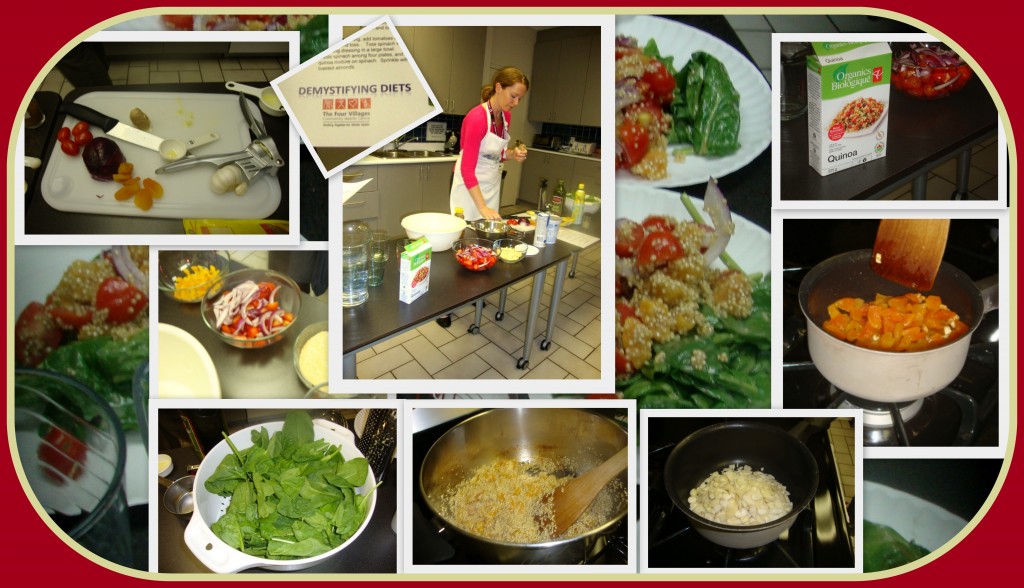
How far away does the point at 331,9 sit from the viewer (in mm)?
1108

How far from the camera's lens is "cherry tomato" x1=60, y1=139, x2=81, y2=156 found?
113 cm

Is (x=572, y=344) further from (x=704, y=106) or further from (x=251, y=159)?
(x=251, y=159)

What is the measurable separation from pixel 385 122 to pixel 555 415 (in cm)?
73

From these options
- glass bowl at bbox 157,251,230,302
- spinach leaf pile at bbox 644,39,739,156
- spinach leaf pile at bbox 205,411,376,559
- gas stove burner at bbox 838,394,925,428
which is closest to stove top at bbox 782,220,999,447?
gas stove burner at bbox 838,394,925,428

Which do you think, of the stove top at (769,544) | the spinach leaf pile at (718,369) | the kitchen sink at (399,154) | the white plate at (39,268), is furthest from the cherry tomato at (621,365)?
the white plate at (39,268)

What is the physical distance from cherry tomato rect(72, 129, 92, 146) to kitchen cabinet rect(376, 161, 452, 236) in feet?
1.91

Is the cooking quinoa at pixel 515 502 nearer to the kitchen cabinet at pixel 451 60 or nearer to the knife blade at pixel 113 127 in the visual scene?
the kitchen cabinet at pixel 451 60

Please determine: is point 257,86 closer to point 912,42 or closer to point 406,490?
point 406,490

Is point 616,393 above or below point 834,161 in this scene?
below

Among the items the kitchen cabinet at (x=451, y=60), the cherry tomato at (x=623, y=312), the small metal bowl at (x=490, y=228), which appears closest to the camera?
the kitchen cabinet at (x=451, y=60)

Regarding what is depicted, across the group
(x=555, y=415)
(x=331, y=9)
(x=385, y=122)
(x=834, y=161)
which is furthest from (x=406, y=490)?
(x=834, y=161)

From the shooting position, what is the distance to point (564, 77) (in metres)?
1.09

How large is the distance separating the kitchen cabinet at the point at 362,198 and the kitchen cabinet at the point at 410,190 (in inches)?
0.7

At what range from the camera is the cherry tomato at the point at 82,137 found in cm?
113
